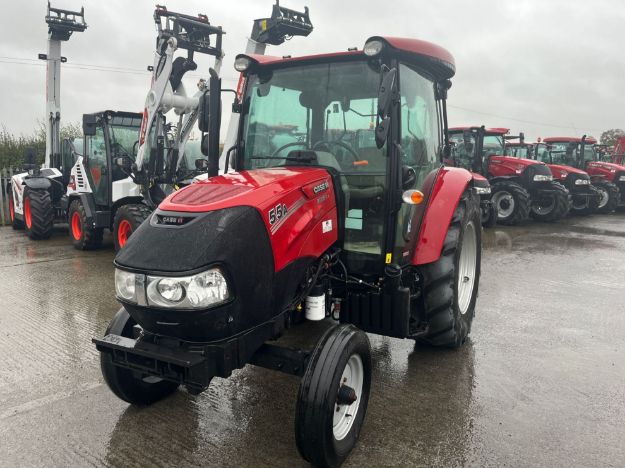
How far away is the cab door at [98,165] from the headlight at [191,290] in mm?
6100

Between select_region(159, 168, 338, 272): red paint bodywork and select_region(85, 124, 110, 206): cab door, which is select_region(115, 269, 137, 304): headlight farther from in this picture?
select_region(85, 124, 110, 206): cab door

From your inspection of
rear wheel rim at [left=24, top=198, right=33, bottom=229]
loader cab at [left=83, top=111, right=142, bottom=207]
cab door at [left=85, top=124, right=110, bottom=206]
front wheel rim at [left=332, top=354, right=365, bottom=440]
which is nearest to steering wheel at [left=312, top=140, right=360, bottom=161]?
front wheel rim at [left=332, top=354, right=365, bottom=440]

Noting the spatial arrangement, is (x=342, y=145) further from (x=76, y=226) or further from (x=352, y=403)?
(x=76, y=226)

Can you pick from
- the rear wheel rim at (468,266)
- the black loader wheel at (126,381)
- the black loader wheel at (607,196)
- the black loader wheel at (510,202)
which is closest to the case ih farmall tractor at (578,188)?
the black loader wheel at (607,196)

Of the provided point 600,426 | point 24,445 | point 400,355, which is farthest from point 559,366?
point 24,445

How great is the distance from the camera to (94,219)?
786 centimetres

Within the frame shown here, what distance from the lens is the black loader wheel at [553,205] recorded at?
12227mm

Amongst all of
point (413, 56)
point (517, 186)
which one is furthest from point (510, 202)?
point (413, 56)

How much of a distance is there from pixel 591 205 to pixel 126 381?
14.8 metres

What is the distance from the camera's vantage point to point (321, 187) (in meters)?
2.93

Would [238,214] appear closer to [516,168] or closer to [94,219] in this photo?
[94,219]

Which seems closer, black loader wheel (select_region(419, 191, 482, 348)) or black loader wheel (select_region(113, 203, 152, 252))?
black loader wheel (select_region(419, 191, 482, 348))

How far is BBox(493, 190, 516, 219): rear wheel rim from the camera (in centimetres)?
1188

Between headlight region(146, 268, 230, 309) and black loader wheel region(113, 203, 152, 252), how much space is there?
483 cm
